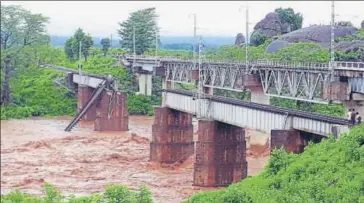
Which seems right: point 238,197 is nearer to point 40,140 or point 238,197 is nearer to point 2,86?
point 40,140

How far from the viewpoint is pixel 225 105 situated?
52656 millimetres

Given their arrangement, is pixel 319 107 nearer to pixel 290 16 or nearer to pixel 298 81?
pixel 298 81

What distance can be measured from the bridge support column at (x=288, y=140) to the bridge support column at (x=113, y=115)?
42595 mm

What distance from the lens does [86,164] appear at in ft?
207

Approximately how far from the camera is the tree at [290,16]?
10585cm

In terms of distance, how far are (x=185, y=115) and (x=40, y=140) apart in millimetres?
18404

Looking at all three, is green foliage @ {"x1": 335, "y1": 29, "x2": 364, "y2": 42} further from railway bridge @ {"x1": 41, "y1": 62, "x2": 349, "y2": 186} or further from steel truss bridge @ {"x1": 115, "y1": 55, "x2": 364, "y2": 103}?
steel truss bridge @ {"x1": 115, "y1": 55, "x2": 364, "y2": 103}

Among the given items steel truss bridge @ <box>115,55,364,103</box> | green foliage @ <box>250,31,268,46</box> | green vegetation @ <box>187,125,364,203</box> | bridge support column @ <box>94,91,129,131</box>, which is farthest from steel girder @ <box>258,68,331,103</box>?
green foliage @ <box>250,31,268,46</box>

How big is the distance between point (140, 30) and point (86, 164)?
60.6m

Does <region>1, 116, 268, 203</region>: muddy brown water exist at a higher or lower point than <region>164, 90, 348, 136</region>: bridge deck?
lower

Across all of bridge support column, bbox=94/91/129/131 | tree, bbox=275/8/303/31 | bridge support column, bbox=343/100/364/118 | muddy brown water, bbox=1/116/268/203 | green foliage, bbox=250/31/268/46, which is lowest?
muddy brown water, bbox=1/116/268/203

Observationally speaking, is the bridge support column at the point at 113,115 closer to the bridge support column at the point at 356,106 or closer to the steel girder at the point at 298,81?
the steel girder at the point at 298,81

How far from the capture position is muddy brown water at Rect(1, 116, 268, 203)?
52656 mm

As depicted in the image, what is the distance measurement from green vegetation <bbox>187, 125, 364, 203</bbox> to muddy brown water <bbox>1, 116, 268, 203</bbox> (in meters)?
13.9
